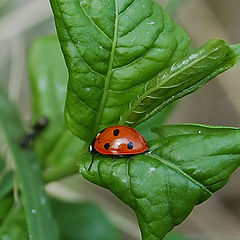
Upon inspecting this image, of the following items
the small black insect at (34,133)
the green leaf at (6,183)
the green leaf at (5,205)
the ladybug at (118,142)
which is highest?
the ladybug at (118,142)

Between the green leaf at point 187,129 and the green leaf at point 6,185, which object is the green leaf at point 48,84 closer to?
the green leaf at point 6,185

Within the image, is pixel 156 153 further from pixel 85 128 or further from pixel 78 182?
pixel 78 182

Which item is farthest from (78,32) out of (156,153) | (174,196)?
(174,196)

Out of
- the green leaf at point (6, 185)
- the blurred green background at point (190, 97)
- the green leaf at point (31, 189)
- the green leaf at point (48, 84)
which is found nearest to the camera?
the green leaf at point (31, 189)

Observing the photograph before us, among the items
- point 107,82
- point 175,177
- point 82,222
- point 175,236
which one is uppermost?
point 107,82

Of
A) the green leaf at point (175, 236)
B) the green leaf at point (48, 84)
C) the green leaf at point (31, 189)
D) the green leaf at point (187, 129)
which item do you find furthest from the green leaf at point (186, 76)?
the green leaf at point (175, 236)

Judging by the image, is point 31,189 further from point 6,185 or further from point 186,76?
point 186,76

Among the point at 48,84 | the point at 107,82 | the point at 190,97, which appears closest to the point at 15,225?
the point at 107,82
